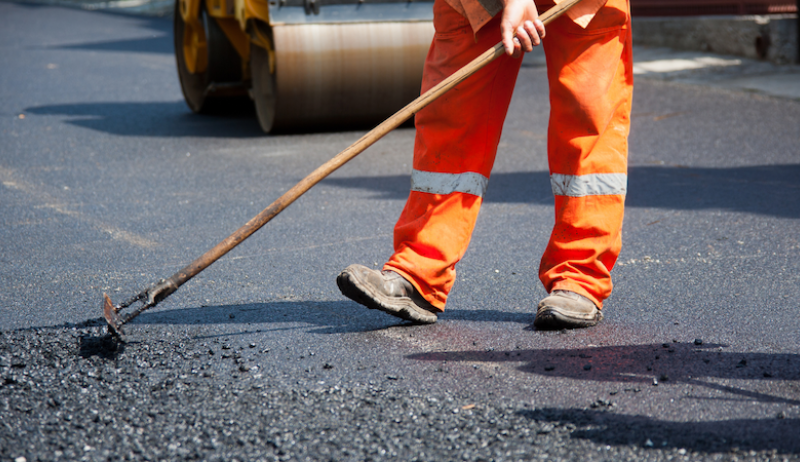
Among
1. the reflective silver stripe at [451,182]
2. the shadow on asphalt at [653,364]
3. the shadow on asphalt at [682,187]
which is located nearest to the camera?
the shadow on asphalt at [653,364]

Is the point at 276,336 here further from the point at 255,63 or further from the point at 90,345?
the point at 255,63

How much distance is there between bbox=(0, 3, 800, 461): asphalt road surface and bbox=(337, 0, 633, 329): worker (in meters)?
0.14

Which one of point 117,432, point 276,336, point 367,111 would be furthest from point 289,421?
point 367,111

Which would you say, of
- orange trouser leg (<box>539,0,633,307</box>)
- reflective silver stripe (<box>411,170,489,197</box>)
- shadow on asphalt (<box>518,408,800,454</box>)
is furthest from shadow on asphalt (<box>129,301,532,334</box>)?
shadow on asphalt (<box>518,408,800,454</box>)

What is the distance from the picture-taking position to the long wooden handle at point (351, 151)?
2.51 m

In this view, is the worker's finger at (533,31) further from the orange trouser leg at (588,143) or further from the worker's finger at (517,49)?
the orange trouser leg at (588,143)

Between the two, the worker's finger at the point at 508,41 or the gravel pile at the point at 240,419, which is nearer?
the gravel pile at the point at 240,419

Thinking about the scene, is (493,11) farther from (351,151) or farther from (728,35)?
(728,35)

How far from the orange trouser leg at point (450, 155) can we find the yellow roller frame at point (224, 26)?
3239mm

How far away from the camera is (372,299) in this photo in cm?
260

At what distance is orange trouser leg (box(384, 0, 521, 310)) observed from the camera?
2.69 metres

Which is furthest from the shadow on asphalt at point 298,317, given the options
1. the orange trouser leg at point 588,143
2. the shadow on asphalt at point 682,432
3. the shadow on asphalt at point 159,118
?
the shadow on asphalt at point 159,118

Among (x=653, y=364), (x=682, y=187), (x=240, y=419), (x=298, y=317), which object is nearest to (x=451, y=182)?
(x=298, y=317)

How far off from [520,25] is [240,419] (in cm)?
137
